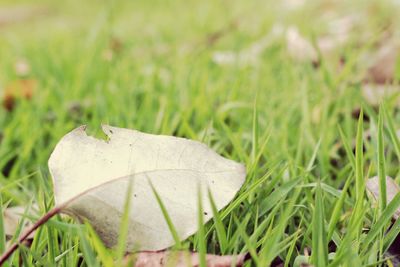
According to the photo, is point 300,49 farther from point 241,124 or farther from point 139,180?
point 139,180

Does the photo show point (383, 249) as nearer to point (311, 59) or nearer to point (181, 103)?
point (181, 103)

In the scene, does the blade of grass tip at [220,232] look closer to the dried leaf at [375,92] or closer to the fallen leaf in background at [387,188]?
the fallen leaf in background at [387,188]

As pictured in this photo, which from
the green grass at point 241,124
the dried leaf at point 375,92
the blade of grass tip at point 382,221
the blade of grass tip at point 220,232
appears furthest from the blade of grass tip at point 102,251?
the dried leaf at point 375,92

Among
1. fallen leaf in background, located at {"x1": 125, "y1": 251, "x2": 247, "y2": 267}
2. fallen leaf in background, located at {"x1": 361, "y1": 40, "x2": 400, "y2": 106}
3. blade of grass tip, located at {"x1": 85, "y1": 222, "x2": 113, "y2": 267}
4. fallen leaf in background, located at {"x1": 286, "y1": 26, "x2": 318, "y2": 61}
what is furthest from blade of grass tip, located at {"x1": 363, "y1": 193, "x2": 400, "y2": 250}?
fallen leaf in background, located at {"x1": 286, "y1": 26, "x2": 318, "y2": 61}

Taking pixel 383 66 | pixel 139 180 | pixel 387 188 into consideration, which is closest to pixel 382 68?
pixel 383 66

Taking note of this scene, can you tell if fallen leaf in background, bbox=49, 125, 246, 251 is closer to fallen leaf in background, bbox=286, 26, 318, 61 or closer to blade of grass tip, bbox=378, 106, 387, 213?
blade of grass tip, bbox=378, 106, 387, 213

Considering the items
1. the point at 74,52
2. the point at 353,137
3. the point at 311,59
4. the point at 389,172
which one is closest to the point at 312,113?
the point at 353,137

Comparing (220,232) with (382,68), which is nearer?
(220,232)
